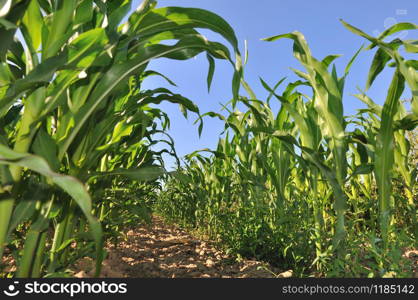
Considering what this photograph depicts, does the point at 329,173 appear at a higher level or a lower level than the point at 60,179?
higher

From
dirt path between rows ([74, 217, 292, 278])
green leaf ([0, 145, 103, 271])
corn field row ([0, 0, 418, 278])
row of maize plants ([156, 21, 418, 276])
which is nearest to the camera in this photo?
green leaf ([0, 145, 103, 271])

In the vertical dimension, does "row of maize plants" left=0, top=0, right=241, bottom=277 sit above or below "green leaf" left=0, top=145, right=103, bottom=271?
above

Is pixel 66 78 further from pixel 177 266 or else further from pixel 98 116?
pixel 177 266

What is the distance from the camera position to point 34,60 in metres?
0.85

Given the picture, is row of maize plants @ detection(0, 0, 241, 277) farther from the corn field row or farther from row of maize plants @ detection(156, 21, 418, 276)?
row of maize plants @ detection(156, 21, 418, 276)

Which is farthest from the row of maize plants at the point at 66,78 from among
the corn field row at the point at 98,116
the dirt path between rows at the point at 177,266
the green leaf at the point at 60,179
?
the dirt path between rows at the point at 177,266

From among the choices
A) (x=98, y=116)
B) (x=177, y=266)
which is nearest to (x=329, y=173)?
(x=98, y=116)

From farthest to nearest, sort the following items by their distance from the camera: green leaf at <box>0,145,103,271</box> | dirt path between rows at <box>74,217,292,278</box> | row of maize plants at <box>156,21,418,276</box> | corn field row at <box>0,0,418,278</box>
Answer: dirt path between rows at <box>74,217,292,278</box>, row of maize plants at <box>156,21,418,276</box>, corn field row at <box>0,0,418,278</box>, green leaf at <box>0,145,103,271</box>

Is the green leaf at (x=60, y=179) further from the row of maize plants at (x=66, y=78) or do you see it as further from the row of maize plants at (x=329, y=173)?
the row of maize plants at (x=329, y=173)

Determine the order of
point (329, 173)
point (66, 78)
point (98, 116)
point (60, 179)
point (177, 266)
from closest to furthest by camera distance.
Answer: point (60, 179) < point (66, 78) < point (98, 116) < point (329, 173) < point (177, 266)

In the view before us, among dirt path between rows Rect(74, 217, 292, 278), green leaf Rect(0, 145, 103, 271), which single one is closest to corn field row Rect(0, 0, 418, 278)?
green leaf Rect(0, 145, 103, 271)

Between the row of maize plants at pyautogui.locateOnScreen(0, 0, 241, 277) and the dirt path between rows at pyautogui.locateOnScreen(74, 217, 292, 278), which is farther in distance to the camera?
the dirt path between rows at pyautogui.locateOnScreen(74, 217, 292, 278)

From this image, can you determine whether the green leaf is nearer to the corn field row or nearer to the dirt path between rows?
the corn field row

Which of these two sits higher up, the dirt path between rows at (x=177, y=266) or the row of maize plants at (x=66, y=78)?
the row of maize plants at (x=66, y=78)
